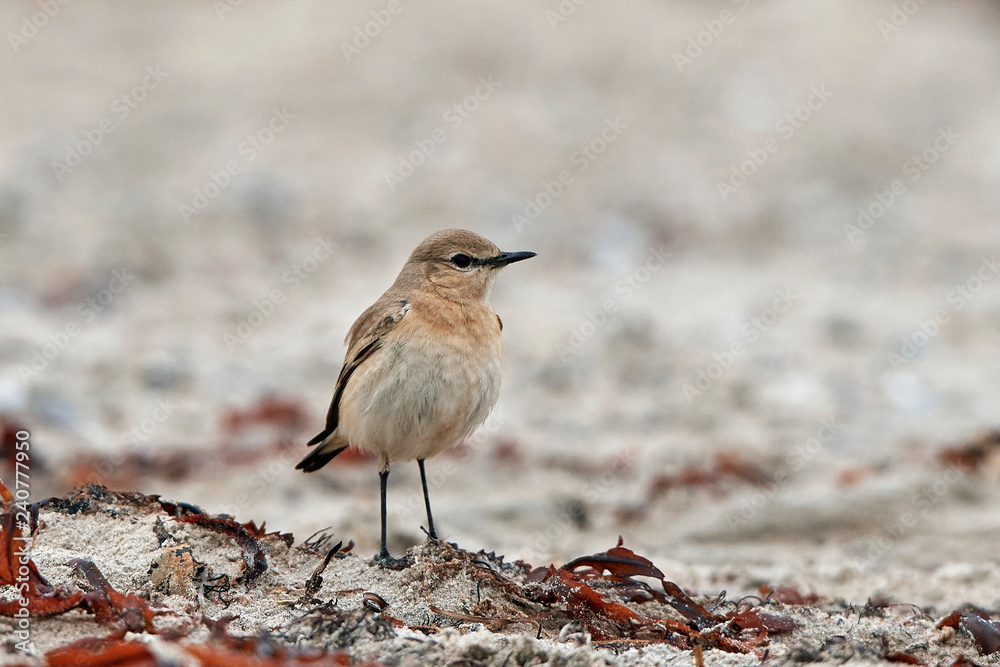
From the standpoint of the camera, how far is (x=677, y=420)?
991cm

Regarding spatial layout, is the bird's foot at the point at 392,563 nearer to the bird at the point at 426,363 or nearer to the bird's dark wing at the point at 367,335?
the bird at the point at 426,363

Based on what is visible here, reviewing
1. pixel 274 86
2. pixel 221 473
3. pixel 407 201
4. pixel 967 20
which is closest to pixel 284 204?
pixel 407 201

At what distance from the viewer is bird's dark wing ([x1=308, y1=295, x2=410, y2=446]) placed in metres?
6.12

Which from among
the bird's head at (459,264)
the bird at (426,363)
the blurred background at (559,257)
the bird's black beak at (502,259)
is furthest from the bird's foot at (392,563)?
the bird's black beak at (502,259)

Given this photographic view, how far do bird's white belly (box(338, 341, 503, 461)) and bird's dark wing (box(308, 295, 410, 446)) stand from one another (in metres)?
0.13

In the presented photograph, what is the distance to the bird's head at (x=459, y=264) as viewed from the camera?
6.41 metres

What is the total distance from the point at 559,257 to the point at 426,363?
7.96 m

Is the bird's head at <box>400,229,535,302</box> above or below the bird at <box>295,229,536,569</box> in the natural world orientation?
above

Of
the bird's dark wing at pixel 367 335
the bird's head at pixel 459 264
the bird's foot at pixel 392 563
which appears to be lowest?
the bird's foot at pixel 392 563

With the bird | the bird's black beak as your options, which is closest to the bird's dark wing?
the bird

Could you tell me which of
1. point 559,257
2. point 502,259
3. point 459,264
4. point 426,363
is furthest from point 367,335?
point 559,257

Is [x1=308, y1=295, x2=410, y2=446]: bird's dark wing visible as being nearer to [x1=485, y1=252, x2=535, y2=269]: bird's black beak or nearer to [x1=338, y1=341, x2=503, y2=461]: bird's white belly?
[x1=338, y1=341, x2=503, y2=461]: bird's white belly

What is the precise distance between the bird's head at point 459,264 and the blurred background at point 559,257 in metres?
1.99

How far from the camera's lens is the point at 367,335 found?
6.23m
